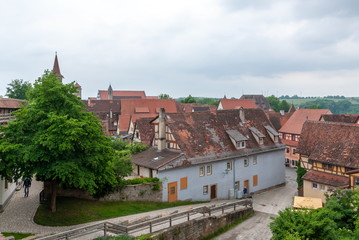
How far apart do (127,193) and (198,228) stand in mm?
7096

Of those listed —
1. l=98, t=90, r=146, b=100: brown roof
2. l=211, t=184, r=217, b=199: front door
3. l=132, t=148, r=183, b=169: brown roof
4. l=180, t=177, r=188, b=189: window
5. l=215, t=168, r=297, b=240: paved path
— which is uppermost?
l=98, t=90, r=146, b=100: brown roof

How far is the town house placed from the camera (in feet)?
95.7

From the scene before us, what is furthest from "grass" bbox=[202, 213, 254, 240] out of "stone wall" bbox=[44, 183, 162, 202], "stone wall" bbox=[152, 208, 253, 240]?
"stone wall" bbox=[44, 183, 162, 202]

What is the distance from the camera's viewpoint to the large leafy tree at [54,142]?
1830cm

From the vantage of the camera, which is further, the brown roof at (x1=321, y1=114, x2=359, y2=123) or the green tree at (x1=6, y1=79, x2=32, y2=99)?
the green tree at (x1=6, y1=79, x2=32, y2=99)

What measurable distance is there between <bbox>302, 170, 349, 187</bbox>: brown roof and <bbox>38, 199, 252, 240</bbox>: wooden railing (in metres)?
7.28

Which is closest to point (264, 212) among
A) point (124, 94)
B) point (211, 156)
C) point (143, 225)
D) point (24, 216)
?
point (211, 156)

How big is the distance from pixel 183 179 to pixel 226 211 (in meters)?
5.65

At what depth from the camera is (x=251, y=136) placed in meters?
37.6

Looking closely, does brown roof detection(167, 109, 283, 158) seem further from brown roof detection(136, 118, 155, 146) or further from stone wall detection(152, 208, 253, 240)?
stone wall detection(152, 208, 253, 240)

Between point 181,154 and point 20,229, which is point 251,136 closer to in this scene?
point 181,154

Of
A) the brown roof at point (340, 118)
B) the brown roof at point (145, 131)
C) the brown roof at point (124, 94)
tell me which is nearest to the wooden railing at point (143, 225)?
the brown roof at point (145, 131)

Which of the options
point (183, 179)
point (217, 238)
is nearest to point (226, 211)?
point (217, 238)

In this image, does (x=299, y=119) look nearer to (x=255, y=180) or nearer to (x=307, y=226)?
(x=255, y=180)
